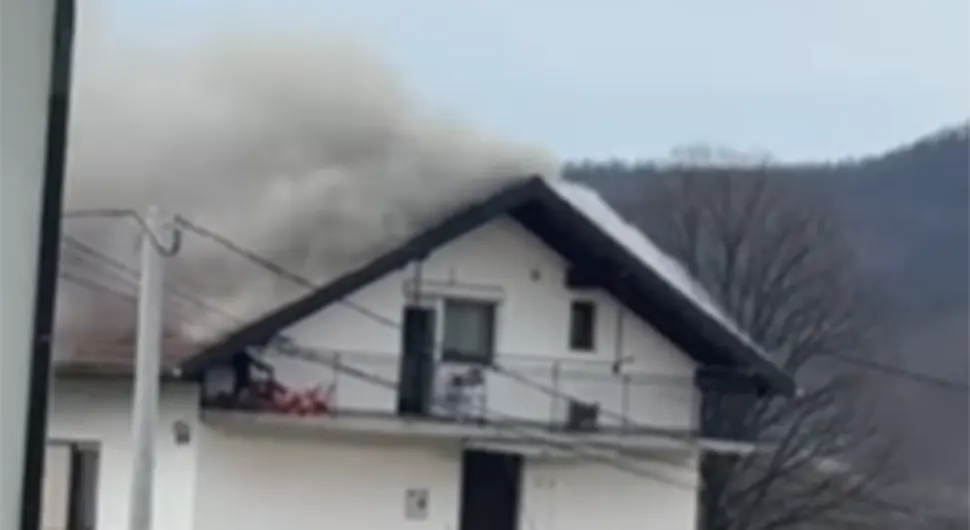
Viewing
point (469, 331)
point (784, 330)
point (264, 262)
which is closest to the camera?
point (264, 262)

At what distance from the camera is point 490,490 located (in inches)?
129

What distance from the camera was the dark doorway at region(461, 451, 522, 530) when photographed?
3209 millimetres

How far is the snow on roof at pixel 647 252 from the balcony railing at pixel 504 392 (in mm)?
312

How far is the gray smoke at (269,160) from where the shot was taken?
2117 mm

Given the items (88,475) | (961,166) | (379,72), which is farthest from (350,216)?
(961,166)

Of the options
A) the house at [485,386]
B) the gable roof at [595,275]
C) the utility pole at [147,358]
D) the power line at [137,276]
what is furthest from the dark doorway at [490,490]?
the utility pole at [147,358]

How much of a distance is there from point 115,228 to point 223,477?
2.69 ft

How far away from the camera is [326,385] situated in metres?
3.14

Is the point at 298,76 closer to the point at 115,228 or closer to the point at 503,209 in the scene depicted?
the point at 115,228

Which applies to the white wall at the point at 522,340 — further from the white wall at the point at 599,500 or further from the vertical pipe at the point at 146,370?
the vertical pipe at the point at 146,370

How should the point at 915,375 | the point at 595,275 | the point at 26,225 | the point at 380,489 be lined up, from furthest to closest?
the point at 595,275 < the point at 380,489 < the point at 915,375 < the point at 26,225

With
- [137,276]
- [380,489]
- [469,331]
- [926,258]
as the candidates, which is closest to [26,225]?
[926,258]

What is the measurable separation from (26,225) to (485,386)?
2.63m

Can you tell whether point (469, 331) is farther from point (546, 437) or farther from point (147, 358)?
point (147, 358)
